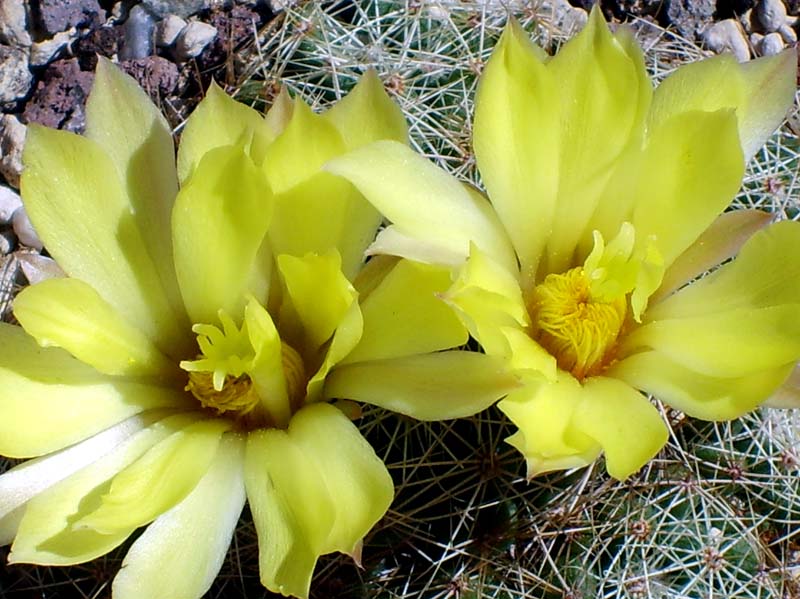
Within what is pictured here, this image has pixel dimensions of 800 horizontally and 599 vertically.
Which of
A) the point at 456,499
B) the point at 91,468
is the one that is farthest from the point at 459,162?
the point at 91,468

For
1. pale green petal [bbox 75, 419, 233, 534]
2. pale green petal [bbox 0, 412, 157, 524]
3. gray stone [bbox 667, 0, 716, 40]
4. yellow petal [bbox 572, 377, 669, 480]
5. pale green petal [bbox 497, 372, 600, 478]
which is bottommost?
gray stone [bbox 667, 0, 716, 40]

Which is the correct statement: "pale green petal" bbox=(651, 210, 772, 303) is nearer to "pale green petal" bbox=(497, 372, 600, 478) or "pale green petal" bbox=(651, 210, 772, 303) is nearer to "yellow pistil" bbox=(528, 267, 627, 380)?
"yellow pistil" bbox=(528, 267, 627, 380)

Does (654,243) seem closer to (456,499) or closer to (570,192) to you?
(570,192)

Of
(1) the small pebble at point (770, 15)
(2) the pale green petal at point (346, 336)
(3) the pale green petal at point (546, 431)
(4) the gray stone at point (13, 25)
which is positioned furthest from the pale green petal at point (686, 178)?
(4) the gray stone at point (13, 25)

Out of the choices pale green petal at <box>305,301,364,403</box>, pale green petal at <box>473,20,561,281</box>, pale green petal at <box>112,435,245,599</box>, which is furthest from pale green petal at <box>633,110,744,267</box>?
pale green petal at <box>112,435,245,599</box>

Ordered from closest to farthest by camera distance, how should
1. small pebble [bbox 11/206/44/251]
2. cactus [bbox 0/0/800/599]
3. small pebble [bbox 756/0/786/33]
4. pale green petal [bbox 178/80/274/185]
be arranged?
pale green petal [bbox 178/80/274/185]
cactus [bbox 0/0/800/599]
small pebble [bbox 11/206/44/251]
small pebble [bbox 756/0/786/33]

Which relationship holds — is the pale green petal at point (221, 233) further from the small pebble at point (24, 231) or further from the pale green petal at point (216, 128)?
the small pebble at point (24, 231)

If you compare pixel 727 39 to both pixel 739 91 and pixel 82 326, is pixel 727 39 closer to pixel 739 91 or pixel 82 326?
pixel 739 91
